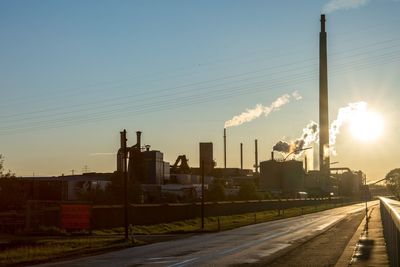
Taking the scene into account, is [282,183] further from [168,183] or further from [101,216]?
[101,216]

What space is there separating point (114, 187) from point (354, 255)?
58.1 m

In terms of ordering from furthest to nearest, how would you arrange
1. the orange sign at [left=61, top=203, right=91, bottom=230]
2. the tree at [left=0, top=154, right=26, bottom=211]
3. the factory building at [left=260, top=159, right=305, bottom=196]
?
the factory building at [left=260, top=159, right=305, bottom=196] → the tree at [left=0, top=154, right=26, bottom=211] → the orange sign at [left=61, top=203, right=91, bottom=230]

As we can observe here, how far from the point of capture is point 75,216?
4828cm

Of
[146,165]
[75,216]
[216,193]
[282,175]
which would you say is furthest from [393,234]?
[282,175]

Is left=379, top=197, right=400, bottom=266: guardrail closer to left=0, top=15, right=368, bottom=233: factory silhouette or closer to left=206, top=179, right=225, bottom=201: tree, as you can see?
left=0, top=15, right=368, bottom=233: factory silhouette

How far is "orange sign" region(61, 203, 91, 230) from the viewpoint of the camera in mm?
48031

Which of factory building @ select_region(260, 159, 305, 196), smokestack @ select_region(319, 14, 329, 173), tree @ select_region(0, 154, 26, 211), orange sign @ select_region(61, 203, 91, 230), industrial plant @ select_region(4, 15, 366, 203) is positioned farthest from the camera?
factory building @ select_region(260, 159, 305, 196)

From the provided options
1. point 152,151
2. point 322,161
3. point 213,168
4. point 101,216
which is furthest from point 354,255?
point 213,168

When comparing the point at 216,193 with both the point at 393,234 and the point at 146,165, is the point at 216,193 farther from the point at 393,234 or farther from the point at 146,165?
the point at 393,234

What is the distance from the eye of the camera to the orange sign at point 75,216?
4803cm

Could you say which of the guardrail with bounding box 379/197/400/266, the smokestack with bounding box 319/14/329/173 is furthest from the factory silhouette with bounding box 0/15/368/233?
the guardrail with bounding box 379/197/400/266

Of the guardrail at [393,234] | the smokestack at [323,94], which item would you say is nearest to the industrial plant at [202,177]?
the smokestack at [323,94]

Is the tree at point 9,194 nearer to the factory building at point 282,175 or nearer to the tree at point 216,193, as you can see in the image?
the tree at point 216,193

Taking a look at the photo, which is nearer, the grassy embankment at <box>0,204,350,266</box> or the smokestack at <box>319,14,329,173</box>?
the grassy embankment at <box>0,204,350,266</box>
